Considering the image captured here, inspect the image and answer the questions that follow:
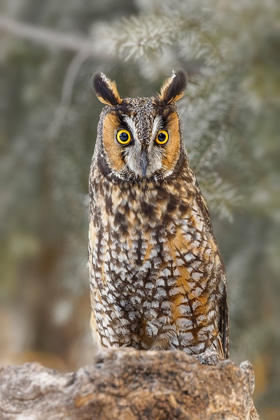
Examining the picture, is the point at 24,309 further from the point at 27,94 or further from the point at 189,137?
the point at 189,137

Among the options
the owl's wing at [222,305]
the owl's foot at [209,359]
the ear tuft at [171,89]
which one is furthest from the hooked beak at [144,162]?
the owl's foot at [209,359]

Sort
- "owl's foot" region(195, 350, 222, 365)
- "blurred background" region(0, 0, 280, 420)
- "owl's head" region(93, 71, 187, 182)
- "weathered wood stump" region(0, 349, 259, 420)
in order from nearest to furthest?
1. "weathered wood stump" region(0, 349, 259, 420)
2. "owl's foot" region(195, 350, 222, 365)
3. "owl's head" region(93, 71, 187, 182)
4. "blurred background" region(0, 0, 280, 420)

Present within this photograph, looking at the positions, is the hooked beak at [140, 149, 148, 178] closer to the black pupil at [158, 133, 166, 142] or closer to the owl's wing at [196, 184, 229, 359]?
the black pupil at [158, 133, 166, 142]

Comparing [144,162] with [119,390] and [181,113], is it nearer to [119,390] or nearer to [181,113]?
[181,113]

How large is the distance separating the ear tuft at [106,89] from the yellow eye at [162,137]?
0.16 m

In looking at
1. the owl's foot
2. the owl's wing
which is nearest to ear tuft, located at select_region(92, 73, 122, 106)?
the owl's wing

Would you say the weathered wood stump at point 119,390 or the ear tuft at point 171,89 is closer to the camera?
the weathered wood stump at point 119,390

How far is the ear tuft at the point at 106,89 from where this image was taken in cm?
187

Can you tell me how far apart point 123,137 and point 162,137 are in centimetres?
12

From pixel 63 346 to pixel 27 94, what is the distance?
3.21 meters

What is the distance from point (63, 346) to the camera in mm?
6023

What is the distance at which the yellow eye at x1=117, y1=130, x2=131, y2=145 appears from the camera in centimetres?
A: 187

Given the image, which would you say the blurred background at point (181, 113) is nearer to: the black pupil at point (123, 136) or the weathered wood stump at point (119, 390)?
the black pupil at point (123, 136)

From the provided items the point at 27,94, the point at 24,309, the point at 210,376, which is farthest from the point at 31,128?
the point at 24,309
